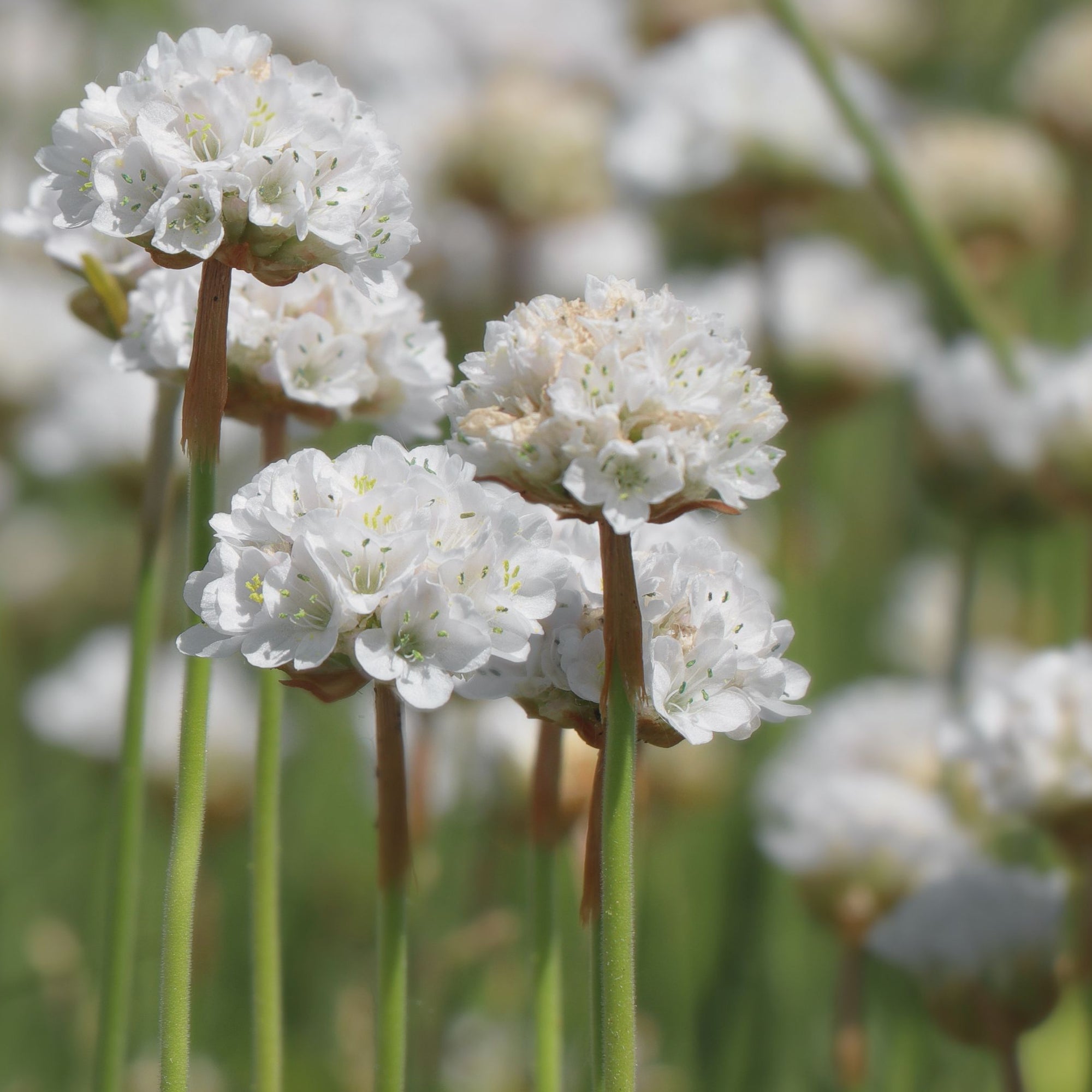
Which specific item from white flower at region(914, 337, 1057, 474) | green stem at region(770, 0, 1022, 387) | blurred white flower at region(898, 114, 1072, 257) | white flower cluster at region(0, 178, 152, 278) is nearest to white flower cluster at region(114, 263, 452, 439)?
white flower cluster at region(0, 178, 152, 278)

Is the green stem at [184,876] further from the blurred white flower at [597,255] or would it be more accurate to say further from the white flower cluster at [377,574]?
the blurred white flower at [597,255]

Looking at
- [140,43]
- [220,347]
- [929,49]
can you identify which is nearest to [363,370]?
[220,347]

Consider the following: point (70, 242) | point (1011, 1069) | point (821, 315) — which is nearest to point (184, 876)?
point (70, 242)

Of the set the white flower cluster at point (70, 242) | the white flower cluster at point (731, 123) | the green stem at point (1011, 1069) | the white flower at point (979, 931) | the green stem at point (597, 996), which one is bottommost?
the green stem at point (1011, 1069)

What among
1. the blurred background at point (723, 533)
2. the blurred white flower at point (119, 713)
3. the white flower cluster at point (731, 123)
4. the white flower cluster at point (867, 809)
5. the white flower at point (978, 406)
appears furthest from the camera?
the white flower cluster at point (731, 123)

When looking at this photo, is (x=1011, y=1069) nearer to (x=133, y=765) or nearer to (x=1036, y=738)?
(x=1036, y=738)

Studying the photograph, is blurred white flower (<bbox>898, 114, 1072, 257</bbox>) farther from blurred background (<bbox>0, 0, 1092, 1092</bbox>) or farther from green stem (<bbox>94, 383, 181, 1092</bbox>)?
green stem (<bbox>94, 383, 181, 1092</bbox>)

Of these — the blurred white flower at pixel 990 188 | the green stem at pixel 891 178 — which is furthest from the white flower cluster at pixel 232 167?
the blurred white flower at pixel 990 188
